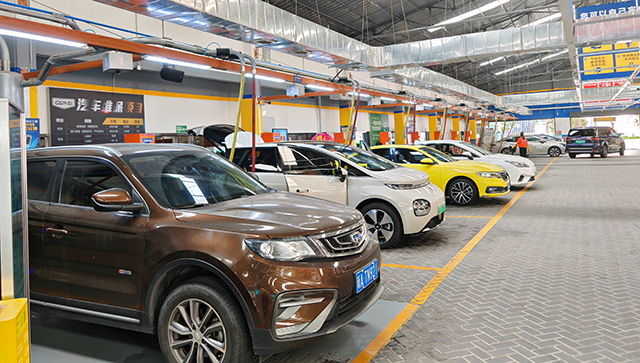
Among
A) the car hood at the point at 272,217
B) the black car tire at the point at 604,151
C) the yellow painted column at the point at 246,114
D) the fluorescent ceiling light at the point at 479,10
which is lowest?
the car hood at the point at 272,217

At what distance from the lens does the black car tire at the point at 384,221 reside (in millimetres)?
6129

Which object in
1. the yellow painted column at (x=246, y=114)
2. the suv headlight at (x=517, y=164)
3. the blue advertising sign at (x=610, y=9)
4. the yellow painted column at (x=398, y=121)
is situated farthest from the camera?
the yellow painted column at (x=398, y=121)

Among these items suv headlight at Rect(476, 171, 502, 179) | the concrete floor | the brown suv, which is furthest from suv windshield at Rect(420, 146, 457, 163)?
the brown suv

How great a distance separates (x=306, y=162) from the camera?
6.59m

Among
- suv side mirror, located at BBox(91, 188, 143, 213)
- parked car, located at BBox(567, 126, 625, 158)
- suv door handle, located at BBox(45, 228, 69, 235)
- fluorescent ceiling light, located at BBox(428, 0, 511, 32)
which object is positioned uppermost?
fluorescent ceiling light, located at BBox(428, 0, 511, 32)

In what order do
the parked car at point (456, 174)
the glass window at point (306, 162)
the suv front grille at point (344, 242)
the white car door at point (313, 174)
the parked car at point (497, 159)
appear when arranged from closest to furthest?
1. the suv front grille at point (344, 242)
2. the white car door at point (313, 174)
3. the glass window at point (306, 162)
4. the parked car at point (456, 174)
5. the parked car at point (497, 159)

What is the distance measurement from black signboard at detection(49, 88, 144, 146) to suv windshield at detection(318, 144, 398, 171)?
8.84m

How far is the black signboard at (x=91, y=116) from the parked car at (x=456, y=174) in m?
8.06

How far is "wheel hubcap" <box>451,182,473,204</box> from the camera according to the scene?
972 cm

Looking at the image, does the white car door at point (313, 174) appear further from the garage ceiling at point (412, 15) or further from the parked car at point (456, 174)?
the garage ceiling at point (412, 15)

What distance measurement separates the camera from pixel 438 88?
1589cm

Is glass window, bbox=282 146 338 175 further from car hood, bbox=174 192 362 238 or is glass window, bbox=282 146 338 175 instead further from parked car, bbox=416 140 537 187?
parked car, bbox=416 140 537 187

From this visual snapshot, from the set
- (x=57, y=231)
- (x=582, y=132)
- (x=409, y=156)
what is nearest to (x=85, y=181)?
(x=57, y=231)

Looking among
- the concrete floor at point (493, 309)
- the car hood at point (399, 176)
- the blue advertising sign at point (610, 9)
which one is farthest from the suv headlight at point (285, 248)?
the blue advertising sign at point (610, 9)
